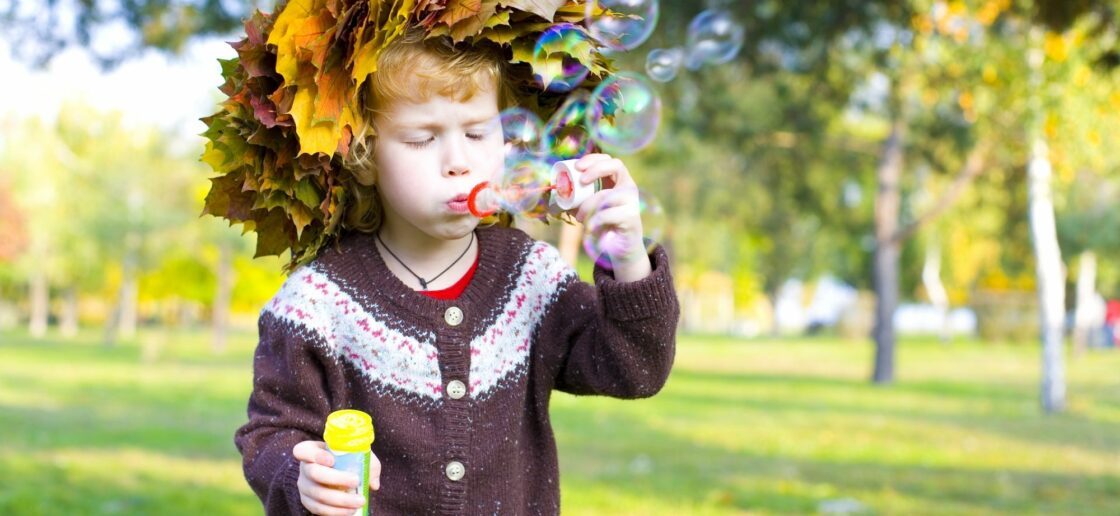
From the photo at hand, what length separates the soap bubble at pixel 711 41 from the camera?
12.2 feet

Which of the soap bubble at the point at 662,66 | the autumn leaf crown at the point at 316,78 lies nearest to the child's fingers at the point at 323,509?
the autumn leaf crown at the point at 316,78

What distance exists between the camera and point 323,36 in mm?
2084

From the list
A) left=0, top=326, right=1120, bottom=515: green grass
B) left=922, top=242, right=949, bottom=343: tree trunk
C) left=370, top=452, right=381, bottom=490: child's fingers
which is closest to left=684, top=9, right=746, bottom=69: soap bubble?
left=370, top=452, right=381, bottom=490: child's fingers

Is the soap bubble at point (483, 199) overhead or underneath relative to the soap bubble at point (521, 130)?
underneath

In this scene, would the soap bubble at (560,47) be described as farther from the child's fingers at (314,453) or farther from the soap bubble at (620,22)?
the child's fingers at (314,453)

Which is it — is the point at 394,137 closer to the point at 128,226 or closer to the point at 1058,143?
the point at 1058,143

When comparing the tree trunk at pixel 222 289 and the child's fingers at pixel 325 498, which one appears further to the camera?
the tree trunk at pixel 222 289

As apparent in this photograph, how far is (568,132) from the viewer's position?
7.85ft

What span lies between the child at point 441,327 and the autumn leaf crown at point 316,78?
0.06 metres

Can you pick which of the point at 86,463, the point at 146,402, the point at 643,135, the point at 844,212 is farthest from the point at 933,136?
the point at 643,135

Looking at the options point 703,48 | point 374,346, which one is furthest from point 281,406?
point 703,48

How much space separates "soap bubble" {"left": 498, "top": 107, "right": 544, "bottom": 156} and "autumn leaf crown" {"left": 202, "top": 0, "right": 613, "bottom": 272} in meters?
0.08

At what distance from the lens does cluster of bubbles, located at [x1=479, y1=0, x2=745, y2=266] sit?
2068 mm

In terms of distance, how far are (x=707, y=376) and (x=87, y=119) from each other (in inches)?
940
